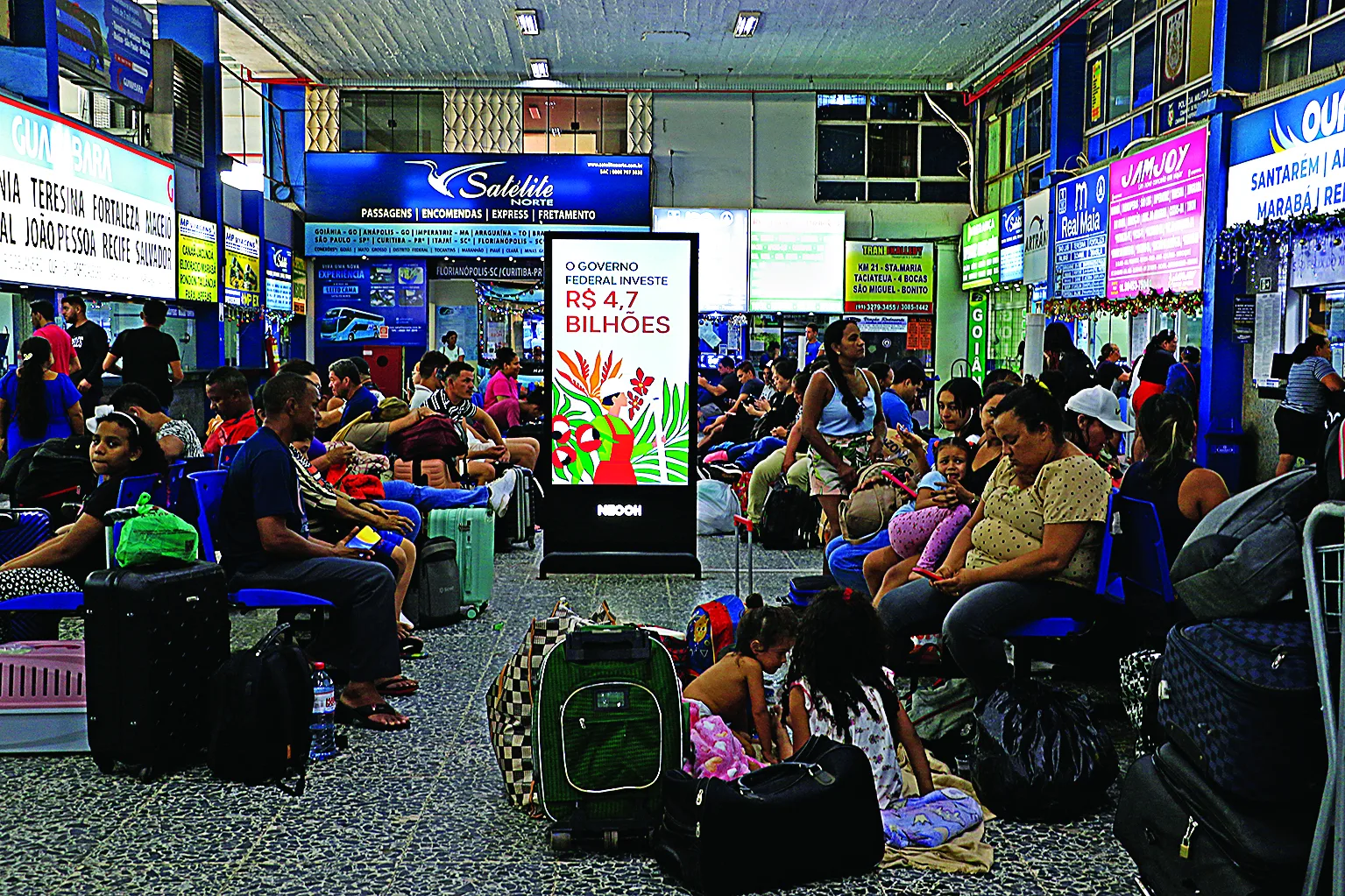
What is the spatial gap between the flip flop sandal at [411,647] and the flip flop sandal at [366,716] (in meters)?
0.91

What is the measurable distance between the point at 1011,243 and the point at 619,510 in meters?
12.1

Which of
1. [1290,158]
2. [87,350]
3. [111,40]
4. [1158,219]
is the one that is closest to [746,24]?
[1158,219]

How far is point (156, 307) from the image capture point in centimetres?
1109

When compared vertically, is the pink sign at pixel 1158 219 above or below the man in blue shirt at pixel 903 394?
above

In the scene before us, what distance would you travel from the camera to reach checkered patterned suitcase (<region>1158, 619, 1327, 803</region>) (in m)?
2.23

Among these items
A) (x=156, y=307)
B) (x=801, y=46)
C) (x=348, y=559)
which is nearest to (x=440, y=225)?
(x=801, y=46)

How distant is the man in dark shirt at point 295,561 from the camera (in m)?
4.64

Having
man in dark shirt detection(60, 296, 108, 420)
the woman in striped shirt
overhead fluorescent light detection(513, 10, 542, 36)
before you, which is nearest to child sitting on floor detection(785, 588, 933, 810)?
the woman in striped shirt

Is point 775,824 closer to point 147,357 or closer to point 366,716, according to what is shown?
point 366,716

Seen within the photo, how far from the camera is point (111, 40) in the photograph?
12750mm

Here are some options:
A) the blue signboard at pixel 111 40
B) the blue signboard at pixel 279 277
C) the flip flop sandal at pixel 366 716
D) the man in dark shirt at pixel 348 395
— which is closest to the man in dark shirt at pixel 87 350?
the blue signboard at pixel 111 40

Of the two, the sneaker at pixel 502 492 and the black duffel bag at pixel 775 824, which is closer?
the black duffel bag at pixel 775 824

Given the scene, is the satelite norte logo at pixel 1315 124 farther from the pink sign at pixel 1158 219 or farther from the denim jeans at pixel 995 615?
the denim jeans at pixel 995 615

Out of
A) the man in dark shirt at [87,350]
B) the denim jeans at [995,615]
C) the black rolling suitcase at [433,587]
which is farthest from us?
the man in dark shirt at [87,350]
